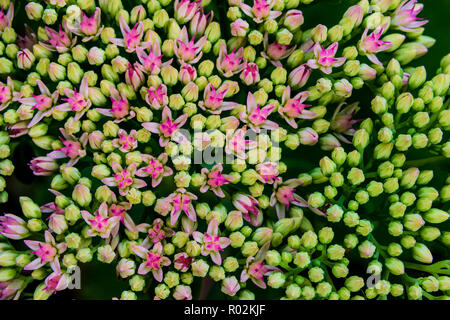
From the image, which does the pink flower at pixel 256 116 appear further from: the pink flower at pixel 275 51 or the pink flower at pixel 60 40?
the pink flower at pixel 60 40

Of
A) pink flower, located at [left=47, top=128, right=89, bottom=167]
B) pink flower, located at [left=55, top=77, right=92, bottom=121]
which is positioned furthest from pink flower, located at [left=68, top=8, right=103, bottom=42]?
pink flower, located at [left=47, top=128, right=89, bottom=167]

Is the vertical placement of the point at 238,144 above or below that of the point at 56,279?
above

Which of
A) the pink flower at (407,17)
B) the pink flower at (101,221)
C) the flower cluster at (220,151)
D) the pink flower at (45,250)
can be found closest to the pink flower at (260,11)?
the flower cluster at (220,151)

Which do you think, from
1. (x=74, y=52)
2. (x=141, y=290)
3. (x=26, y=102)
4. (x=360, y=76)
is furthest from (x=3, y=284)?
(x=360, y=76)

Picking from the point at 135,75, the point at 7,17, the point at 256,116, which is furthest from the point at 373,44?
the point at 7,17

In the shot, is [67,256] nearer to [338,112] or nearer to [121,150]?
[121,150]

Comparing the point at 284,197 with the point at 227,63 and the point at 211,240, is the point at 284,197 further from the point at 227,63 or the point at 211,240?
the point at 227,63
